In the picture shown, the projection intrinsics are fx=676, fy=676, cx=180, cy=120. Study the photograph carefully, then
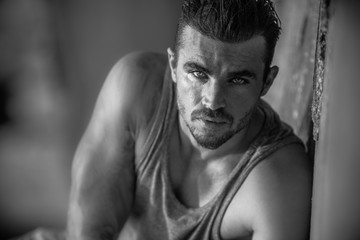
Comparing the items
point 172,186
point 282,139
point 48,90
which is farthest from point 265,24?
A: point 48,90

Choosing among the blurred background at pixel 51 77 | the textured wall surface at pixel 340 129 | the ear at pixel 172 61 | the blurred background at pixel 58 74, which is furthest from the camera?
the blurred background at pixel 51 77

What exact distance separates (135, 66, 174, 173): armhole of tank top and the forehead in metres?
0.15

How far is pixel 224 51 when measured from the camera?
106 centimetres

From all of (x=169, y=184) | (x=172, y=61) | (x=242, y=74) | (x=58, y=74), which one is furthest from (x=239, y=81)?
(x=58, y=74)

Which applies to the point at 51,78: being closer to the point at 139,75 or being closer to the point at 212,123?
the point at 139,75

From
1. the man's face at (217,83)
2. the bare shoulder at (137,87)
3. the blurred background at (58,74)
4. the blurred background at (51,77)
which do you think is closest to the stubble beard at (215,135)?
the man's face at (217,83)

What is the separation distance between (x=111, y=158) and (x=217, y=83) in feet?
0.97

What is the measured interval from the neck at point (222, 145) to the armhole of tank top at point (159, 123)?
0.10 feet

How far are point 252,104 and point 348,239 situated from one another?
11.6 inches

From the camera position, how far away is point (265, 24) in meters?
1.08

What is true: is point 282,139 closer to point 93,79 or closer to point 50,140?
point 93,79

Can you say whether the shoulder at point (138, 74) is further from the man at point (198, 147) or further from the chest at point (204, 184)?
the chest at point (204, 184)

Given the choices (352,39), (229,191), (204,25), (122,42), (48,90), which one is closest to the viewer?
(352,39)

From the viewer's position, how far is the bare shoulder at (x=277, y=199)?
1.13m
